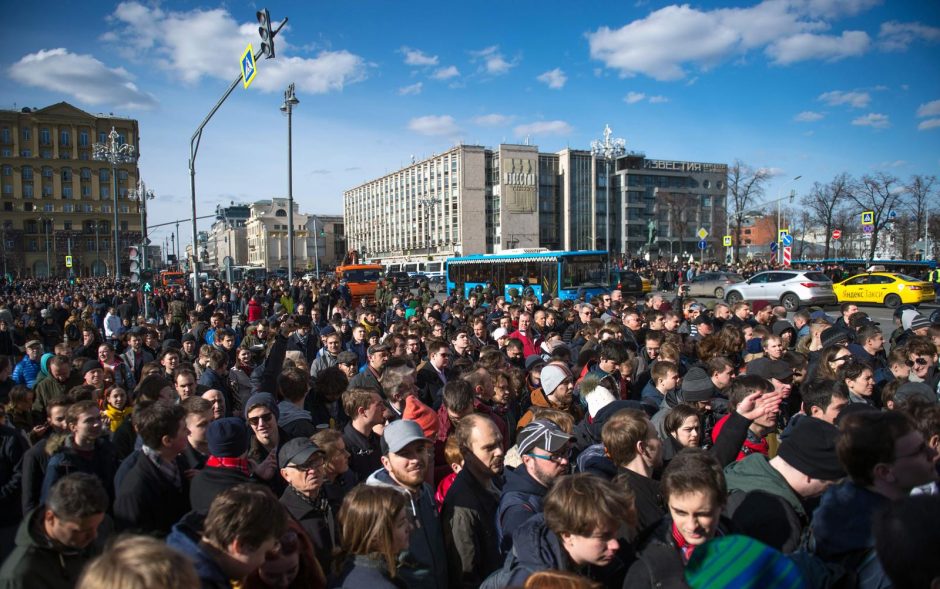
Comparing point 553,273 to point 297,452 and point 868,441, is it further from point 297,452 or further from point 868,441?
point 868,441

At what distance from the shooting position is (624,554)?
260cm

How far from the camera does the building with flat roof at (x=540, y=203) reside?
287 feet

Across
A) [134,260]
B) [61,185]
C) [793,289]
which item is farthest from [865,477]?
[61,185]

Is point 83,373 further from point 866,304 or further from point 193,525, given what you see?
point 866,304

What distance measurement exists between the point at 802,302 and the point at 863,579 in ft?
84.6

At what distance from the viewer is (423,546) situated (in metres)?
2.93

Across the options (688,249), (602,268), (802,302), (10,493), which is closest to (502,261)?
(602,268)

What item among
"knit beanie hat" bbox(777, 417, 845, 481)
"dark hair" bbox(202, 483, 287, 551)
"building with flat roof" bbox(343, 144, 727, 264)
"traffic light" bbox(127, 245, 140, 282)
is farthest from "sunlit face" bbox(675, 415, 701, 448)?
"building with flat roof" bbox(343, 144, 727, 264)

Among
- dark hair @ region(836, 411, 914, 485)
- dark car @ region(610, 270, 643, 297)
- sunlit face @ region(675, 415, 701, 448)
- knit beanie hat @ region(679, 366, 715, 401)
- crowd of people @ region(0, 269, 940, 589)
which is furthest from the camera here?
dark car @ region(610, 270, 643, 297)

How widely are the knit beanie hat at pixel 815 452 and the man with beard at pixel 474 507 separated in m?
1.57

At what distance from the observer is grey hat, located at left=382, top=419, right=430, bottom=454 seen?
10.5ft

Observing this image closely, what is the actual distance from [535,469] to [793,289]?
25626 mm

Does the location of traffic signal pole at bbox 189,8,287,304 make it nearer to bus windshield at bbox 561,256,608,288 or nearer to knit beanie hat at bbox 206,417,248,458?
knit beanie hat at bbox 206,417,248,458

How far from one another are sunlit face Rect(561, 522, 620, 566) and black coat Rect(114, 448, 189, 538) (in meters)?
2.30
